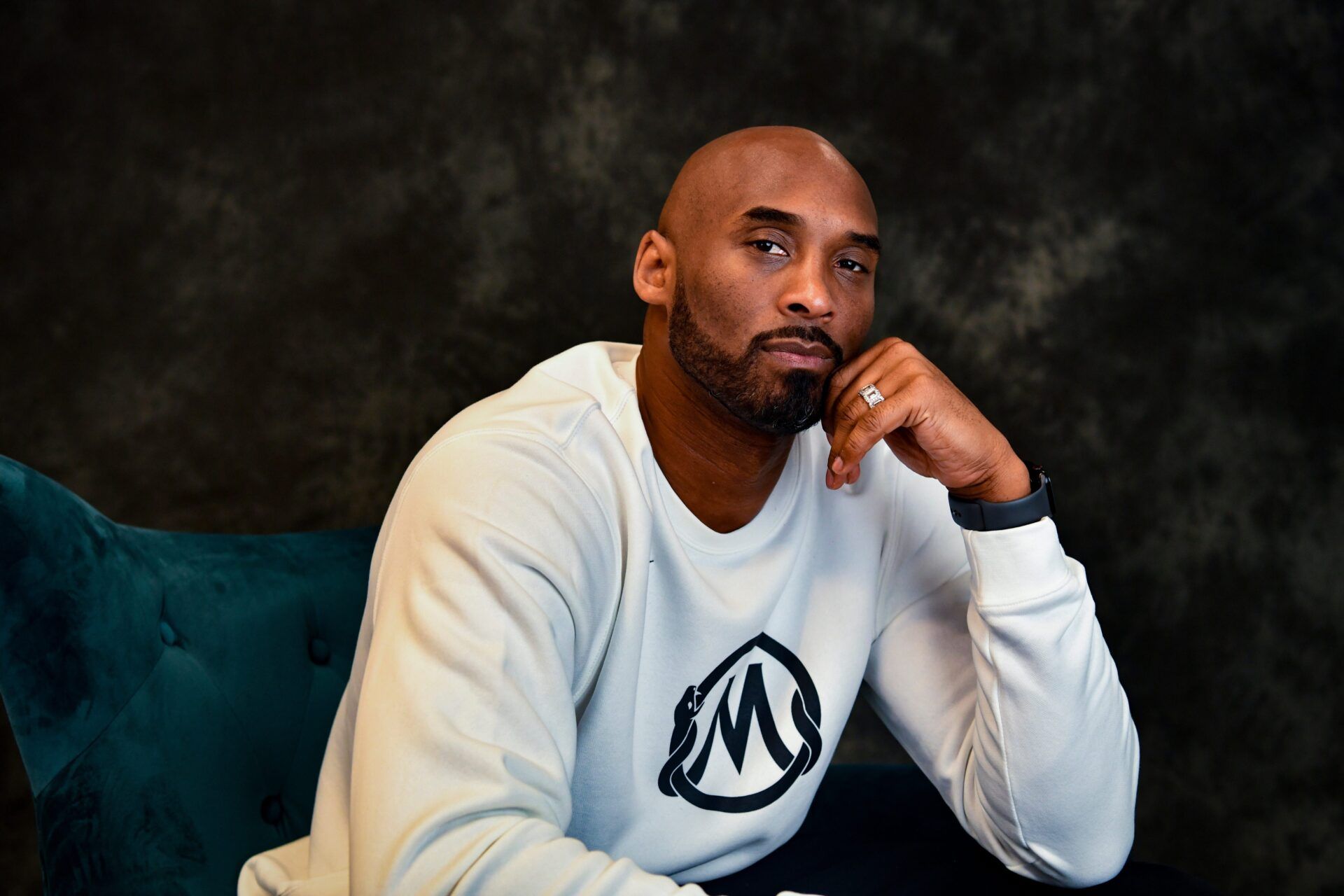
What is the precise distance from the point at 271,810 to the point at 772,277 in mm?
1217

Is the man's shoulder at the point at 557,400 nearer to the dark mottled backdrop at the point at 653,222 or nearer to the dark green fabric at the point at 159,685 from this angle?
the dark green fabric at the point at 159,685

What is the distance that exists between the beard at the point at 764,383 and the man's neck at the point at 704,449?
0.11 ft

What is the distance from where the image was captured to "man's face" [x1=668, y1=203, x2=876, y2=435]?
1791 mm

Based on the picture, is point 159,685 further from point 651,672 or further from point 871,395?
point 871,395

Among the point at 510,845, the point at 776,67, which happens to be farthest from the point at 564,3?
the point at 510,845

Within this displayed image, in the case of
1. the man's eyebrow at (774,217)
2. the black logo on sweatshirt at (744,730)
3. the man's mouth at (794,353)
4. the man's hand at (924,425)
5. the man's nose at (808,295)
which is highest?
the man's eyebrow at (774,217)

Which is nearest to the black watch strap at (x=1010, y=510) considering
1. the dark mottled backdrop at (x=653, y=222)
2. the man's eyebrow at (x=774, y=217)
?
the man's eyebrow at (x=774, y=217)

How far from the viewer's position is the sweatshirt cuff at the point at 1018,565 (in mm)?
1695

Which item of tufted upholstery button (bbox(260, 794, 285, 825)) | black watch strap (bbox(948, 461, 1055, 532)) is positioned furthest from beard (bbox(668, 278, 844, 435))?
tufted upholstery button (bbox(260, 794, 285, 825))

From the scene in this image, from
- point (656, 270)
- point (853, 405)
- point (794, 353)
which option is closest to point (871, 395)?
point (853, 405)

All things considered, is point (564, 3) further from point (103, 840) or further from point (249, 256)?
point (103, 840)

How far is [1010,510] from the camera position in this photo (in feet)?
5.69

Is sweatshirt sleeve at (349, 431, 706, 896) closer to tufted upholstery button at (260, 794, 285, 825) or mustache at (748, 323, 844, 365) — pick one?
mustache at (748, 323, 844, 365)

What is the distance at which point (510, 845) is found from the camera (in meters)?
1.21
